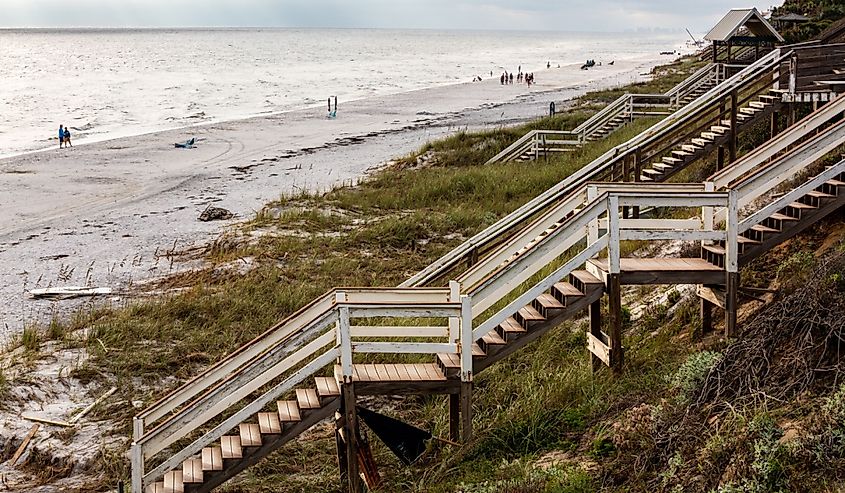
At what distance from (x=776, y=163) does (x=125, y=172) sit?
31.9 m

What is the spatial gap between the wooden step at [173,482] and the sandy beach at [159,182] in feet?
24.8

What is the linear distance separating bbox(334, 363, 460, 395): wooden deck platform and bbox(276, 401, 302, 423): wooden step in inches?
21.2

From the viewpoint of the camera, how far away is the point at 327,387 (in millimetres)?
9773

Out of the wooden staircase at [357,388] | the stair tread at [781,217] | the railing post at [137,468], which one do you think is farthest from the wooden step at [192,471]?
the stair tread at [781,217]

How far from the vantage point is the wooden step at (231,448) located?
9.33 m

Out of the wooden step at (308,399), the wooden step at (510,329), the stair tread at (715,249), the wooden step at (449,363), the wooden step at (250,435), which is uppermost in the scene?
the stair tread at (715,249)

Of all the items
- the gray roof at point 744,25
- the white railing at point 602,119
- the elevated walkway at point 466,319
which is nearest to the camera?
the elevated walkway at point 466,319

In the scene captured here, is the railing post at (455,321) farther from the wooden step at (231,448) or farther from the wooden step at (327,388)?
the wooden step at (231,448)

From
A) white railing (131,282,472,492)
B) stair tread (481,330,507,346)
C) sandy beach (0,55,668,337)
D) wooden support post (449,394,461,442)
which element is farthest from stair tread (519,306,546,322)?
sandy beach (0,55,668,337)

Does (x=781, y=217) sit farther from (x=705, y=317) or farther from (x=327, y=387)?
(x=327, y=387)

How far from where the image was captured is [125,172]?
37938 millimetres

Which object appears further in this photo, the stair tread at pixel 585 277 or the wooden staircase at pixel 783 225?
the wooden staircase at pixel 783 225

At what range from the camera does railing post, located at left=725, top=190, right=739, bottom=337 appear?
10141 millimetres

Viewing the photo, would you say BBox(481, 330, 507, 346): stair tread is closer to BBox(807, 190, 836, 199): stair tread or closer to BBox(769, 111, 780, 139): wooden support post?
BBox(807, 190, 836, 199): stair tread
